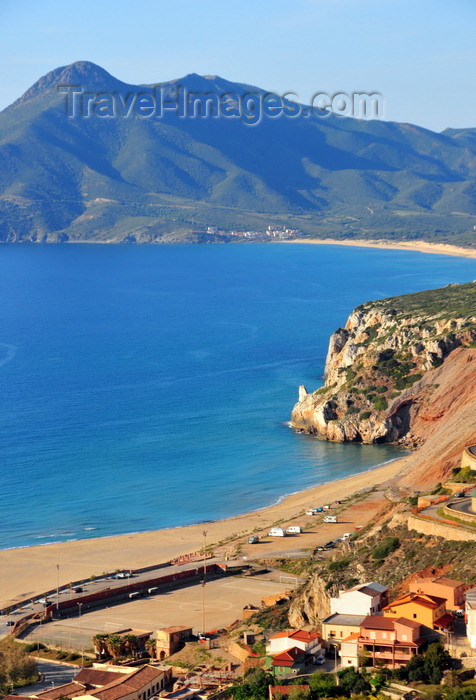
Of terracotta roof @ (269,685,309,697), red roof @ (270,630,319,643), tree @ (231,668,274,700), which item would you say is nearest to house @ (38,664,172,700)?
tree @ (231,668,274,700)

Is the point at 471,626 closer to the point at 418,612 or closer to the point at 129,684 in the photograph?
the point at 418,612

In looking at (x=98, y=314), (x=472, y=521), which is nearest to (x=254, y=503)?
(x=472, y=521)

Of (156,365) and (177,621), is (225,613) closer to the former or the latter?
(177,621)

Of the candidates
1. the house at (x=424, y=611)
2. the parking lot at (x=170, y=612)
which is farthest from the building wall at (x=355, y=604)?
the parking lot at (x=170, y=612)

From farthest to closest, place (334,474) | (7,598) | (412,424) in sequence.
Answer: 1. (412,424)
2. (334,474)
3. (7,598)

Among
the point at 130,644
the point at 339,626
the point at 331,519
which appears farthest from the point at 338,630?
the point at 331,519

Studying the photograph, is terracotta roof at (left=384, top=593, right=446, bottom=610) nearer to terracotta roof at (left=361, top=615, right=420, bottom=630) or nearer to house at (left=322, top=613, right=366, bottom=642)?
terracotta roof at (left=361, top=615, right=420, bottom=630)
